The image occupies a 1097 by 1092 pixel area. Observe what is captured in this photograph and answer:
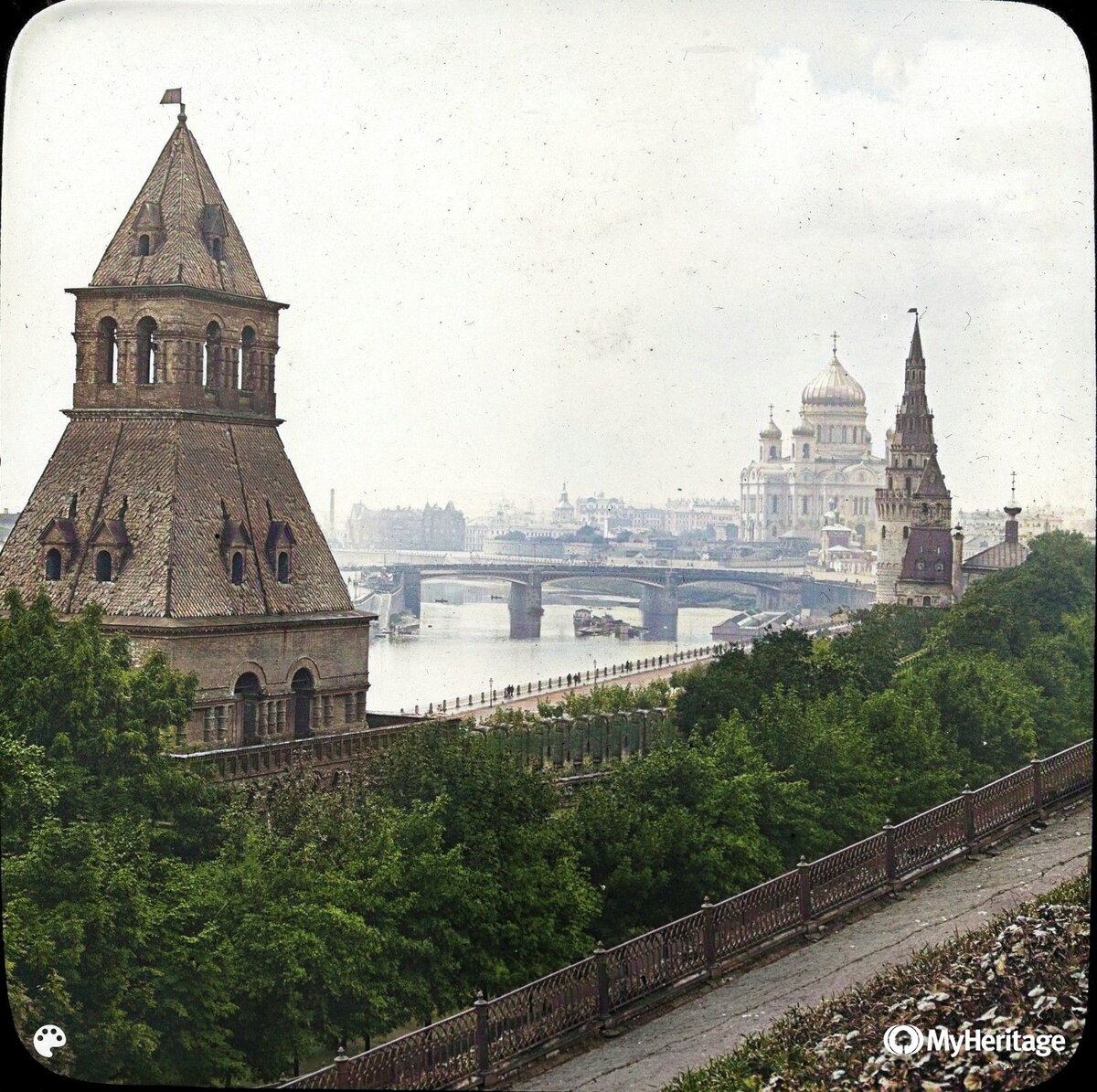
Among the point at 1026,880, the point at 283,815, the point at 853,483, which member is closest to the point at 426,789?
the point at 283,815

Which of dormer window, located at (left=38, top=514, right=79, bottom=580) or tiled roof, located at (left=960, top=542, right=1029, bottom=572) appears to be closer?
dormer window, located at (left=38, top=514, right=79, bottom=580)

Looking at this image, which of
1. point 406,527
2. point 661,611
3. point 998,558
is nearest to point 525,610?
point 661,611

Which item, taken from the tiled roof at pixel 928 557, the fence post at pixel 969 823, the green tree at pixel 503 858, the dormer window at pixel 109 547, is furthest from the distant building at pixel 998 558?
the dormer window at pixel 109 547

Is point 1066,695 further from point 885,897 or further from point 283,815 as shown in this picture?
point 283,815

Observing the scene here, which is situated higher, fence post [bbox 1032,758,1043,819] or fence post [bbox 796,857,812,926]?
fence post [bbox 1032,758,1043,819]

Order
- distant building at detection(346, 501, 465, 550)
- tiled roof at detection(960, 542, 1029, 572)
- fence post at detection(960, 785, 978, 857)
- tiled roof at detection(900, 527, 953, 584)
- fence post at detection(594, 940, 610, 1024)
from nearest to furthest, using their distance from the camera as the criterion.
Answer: fence post at detection(594, 940, 610, 1024), fence post at detection(960, 785, 978, 857), distant building at detection(346, 501, 465, 550), tiled roof at detection(960, 542, 1029, 572), tiled roof at detection(900, 527, 953, 584)

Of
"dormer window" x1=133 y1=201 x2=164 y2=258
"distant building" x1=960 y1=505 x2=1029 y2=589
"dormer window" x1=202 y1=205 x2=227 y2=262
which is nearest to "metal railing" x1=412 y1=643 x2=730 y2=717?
"distant building" x1=960 y1=505 x2=1029 y2=589

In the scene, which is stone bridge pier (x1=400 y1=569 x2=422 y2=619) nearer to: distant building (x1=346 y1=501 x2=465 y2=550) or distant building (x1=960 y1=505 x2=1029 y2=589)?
distant building (x1=346 y1=501 x2=465 y2=550)
